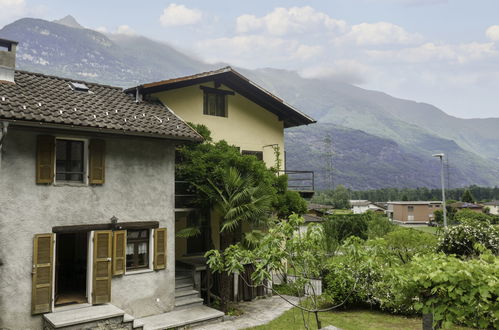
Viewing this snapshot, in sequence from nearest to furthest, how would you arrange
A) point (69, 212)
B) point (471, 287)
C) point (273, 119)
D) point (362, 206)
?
point (471, 287), point (69, 212), point (273, 119), point (362, 206)

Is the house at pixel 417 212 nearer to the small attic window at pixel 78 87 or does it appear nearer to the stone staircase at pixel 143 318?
the stone staircase at pixel 143 318

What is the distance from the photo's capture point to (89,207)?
41.0 ft

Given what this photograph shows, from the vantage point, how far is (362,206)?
115 m

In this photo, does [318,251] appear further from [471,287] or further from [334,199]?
[334,199]

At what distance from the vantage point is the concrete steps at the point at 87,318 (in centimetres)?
1093

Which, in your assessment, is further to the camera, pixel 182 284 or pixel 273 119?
pixel 273 119

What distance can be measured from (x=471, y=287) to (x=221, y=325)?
9.77 metres

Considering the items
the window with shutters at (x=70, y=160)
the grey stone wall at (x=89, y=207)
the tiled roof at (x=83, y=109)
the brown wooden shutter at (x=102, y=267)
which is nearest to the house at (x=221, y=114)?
the tiled roof at (x=83, y=109)

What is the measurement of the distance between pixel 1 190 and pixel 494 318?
11.7 metres

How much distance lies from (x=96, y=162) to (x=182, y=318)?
5999 mm

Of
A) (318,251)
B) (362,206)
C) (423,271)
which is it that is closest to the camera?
(423,271)

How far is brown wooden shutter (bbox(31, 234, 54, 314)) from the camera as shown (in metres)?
11.3

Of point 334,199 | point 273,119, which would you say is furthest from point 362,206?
point 273,119

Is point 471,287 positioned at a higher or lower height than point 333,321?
higher
